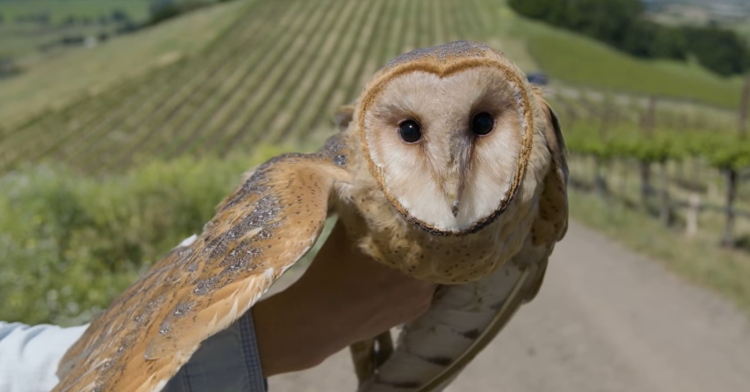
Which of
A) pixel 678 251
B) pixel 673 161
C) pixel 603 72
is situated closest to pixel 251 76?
pixel 603 72

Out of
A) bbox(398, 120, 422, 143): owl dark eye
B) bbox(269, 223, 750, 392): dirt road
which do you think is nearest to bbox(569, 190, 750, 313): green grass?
bbox(269, 223, 750, 392): dirt road

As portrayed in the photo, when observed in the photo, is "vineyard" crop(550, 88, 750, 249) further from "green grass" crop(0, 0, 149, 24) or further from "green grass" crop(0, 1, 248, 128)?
"green grass" crop(0, 0, 149, 24)

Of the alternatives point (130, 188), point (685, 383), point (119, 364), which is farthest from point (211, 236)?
point (130, 188)

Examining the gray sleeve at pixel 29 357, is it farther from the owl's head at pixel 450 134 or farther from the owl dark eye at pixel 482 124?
the owl dark eye at pixel 482 124

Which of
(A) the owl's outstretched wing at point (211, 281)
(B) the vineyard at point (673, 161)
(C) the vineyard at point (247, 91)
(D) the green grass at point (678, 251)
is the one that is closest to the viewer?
(A) the owl's outstretched wing at point (211, 281)

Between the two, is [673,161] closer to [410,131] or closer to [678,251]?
[678,251]

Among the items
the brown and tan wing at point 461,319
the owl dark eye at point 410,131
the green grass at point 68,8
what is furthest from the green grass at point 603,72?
the green grass at point 68,8
